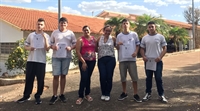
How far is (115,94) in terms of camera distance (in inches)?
232

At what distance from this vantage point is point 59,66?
508cm

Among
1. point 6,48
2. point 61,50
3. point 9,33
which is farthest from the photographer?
point 6,48

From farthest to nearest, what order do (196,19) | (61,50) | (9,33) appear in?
(196,19) < (9,33) < (61,50)

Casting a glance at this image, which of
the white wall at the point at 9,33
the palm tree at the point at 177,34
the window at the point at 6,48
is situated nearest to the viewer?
the white wall at the point at 9,33

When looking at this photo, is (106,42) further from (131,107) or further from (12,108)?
(12,108)

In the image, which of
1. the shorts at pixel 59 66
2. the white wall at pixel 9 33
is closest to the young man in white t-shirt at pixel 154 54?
the shorts at pixel 59 66

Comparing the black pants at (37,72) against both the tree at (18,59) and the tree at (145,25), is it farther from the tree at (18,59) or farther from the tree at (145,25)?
the tree at (145,25)

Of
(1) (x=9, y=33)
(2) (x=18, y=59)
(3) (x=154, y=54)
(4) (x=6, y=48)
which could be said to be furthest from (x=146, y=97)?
(4) (x=6, y=48)

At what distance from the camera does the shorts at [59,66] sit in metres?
5.05

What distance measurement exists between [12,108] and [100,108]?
1894mm

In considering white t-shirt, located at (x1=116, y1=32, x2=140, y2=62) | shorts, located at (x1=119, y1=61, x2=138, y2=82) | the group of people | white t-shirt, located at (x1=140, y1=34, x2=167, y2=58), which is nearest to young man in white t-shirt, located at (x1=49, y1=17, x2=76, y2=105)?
the group of people

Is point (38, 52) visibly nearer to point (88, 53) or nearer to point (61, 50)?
point (61, 50)

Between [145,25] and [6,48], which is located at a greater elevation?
[145,25]

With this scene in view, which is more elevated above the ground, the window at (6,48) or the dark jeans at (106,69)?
the window at (6,48)
